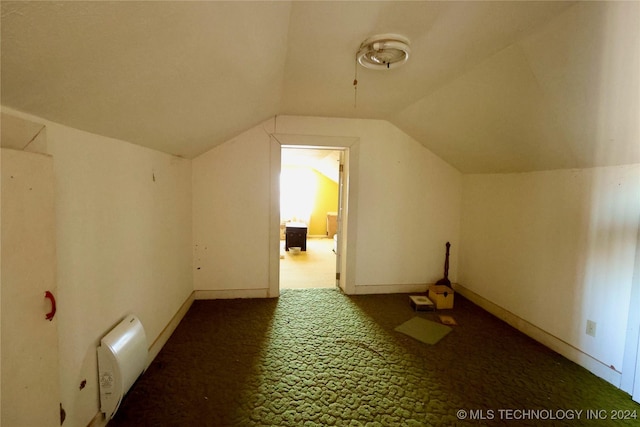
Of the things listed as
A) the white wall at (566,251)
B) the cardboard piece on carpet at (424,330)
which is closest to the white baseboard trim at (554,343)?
the white wall at (566,251)

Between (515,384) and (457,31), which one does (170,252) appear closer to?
(457,31)

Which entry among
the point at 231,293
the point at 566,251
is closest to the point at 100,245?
the point at 231,293

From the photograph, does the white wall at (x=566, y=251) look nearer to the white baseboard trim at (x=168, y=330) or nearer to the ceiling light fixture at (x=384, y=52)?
the ceiling light fixture at (x=384, y=52)

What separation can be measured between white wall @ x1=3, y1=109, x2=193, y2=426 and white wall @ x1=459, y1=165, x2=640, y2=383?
10.7 ft

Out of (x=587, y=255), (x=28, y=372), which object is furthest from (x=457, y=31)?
(x=28, y=372)

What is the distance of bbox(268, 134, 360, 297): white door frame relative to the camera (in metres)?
3.36

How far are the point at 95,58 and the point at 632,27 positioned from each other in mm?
2145

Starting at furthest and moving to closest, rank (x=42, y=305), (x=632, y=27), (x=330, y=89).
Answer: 1. (x=330, y=89)
2. (x=632, y=27)
3. (x=42, y=305)

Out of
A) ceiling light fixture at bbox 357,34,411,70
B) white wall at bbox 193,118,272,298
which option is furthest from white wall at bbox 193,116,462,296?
ceiling light fixture at bbox 357,34,411,70

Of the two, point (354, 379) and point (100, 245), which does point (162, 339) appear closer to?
point (100, 245)

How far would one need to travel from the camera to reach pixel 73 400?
136cm

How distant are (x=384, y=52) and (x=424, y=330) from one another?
239 centimetres

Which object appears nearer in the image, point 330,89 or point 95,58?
point 95,58

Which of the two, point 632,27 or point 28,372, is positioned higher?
point 632,27
